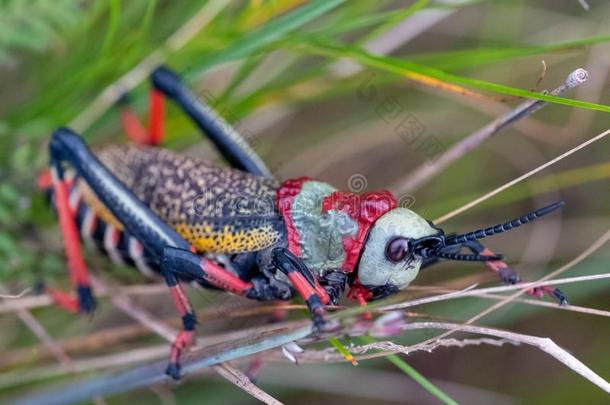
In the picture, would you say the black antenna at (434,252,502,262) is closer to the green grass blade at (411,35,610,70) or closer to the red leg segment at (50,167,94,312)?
the green grass blade at (411,35,610,70)

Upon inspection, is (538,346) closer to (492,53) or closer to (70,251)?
(492,53)

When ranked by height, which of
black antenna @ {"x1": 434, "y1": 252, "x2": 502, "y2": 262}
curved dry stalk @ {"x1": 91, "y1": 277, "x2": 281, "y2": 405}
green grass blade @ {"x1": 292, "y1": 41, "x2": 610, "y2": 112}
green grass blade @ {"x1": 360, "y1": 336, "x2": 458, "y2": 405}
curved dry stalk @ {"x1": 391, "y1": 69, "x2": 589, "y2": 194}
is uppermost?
green grass blade @ {"x1": 292, "y1": 41, "x2": 610, "y2": 112}

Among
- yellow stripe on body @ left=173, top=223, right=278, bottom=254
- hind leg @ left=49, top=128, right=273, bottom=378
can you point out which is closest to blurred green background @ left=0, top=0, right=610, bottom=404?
hind leg @ left=49, top=128, right=273, bottom=378

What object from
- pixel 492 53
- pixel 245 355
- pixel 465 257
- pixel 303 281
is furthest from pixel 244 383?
pixel 492 53

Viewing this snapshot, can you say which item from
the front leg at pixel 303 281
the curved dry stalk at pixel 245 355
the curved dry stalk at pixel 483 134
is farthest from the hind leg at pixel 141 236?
the curved dry stalk at pixel 483 134

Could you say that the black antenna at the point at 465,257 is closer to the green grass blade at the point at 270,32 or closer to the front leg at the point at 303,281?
the front leg at the point at 303,281

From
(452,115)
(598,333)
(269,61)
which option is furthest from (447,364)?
(269,61)
